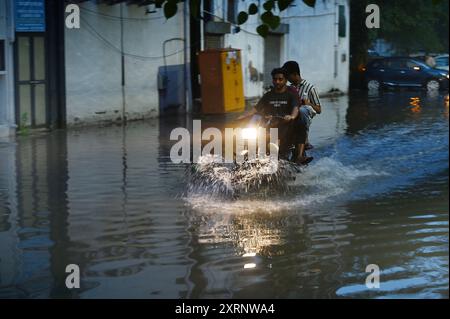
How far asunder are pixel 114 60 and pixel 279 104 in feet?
32.3

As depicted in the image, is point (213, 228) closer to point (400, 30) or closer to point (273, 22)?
point (273, 22)

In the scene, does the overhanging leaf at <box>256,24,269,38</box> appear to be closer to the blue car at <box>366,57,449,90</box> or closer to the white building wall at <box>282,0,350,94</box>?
the white building wall at <box>282,0,350,94</box>

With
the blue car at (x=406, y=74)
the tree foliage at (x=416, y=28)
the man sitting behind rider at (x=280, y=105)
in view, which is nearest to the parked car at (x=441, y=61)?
the tree foliage at (x=416, y=28)

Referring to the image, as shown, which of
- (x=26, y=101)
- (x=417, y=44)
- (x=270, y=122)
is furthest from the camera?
(x=417, y=44)

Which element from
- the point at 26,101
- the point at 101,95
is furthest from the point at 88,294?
the point at 101,95

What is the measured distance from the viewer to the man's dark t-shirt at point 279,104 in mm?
10906

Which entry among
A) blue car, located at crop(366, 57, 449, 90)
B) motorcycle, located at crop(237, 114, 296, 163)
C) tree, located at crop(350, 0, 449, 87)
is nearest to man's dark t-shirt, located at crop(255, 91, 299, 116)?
motorcycle, located at crop(237, 114, 296, 163)

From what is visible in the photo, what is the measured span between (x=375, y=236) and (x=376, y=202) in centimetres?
193

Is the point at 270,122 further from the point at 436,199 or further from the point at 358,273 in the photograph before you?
the point at 358,273

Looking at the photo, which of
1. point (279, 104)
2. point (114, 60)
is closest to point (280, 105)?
point (279, 104)

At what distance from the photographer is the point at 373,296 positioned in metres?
6.12

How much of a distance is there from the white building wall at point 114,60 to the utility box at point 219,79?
3.42 ft

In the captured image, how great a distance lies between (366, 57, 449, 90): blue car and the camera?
3500 cm

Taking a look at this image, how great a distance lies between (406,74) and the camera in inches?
1399
